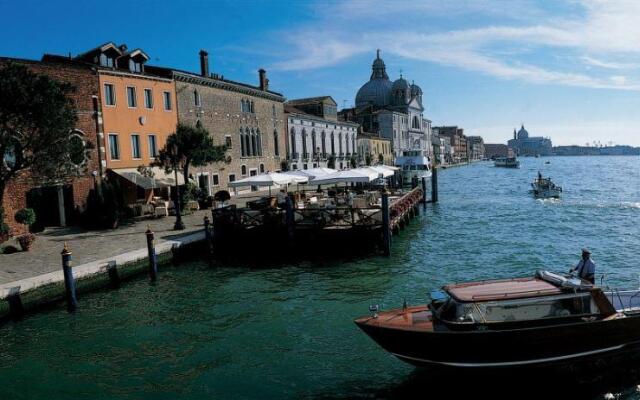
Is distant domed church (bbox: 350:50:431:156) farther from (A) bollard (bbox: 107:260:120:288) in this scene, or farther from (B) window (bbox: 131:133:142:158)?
(A) bollard (bbox: 107:260:120:288)

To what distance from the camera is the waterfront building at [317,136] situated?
5363cm

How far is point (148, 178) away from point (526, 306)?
75.7 ft

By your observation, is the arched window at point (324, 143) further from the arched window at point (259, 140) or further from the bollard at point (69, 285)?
the bollard at point (69, 285)

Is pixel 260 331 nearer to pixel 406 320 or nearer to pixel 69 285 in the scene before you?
pixel 406 320

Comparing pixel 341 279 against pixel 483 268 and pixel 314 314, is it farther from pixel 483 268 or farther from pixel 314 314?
pixel 483 268

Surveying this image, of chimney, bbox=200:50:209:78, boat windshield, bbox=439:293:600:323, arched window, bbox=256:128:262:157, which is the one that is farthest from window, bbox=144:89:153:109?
boat windshield, bbox=439:293:600:323

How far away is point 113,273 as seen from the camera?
16.6m

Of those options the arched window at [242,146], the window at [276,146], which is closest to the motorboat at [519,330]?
the arched window at [242,146]

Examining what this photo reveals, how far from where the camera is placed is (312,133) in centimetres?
5850

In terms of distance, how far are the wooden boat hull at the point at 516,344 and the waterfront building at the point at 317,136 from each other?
42.7 m

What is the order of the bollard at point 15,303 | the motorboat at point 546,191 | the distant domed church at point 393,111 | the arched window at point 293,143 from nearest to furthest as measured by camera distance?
the bollard at point 15,303 → the motorboat at point 546,191 → the arched window at point 293,143 → the distant domed church at point 393,111

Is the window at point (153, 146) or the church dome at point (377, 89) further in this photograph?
the church dome at point (377, 89)

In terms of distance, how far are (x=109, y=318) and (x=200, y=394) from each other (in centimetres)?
556

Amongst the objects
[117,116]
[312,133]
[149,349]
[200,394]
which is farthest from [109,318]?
[312,133]
